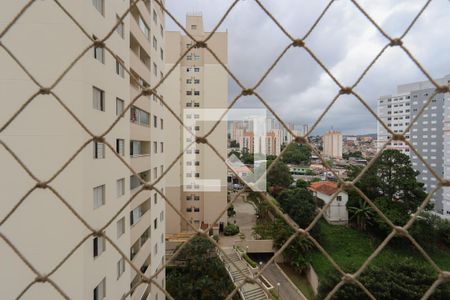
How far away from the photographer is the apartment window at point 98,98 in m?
1.93

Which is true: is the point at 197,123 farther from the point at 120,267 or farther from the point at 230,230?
the point at 120,267

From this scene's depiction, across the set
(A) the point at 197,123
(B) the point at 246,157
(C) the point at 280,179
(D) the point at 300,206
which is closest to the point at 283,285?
(D) the point at 300,206

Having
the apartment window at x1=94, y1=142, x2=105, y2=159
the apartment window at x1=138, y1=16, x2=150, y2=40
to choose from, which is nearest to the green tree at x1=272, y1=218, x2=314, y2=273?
the apartment window at x1=94, y1=142, x2=105, y2=159

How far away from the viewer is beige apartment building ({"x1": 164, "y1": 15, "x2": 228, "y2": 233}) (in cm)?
702

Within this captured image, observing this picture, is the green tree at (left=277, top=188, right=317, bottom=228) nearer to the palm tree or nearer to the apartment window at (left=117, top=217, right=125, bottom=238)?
the palm tree

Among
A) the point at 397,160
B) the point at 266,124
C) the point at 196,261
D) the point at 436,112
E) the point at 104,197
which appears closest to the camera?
the point at 104,197

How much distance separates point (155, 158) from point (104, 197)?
203cm

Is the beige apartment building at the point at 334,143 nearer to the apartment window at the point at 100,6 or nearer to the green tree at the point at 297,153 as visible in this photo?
the green tree at the point at 297,153

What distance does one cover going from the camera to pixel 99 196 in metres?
2.04

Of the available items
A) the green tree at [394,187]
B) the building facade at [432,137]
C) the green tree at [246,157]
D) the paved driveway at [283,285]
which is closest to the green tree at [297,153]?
the green tree at [246,157]

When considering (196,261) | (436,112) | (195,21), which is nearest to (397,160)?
(436,112)

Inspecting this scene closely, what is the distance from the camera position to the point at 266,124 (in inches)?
140

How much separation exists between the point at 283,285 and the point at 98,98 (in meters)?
5.67

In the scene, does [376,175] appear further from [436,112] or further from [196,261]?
[196,261]
